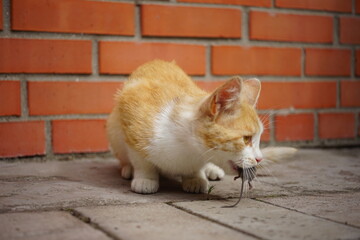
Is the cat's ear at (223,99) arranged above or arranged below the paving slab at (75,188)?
above

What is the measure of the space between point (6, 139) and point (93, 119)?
405mm

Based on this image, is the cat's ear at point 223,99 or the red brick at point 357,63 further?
the red brick at point 357,63

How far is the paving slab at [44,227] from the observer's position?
1254 millimetres

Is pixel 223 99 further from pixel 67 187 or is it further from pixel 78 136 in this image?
pixel 78 136

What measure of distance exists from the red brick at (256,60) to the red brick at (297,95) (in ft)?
0.24

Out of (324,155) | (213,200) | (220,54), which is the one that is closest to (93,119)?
(220,54)

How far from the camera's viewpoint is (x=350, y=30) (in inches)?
117

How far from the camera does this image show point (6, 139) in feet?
7.50

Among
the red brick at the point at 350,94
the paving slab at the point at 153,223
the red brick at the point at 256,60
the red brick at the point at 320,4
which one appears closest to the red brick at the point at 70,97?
the red brick at the point at 256,60

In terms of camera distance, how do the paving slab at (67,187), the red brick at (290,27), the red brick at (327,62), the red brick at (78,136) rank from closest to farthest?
the paving slab at (67,187), the red brick at (78,136), the red brick at (290,27), the red brick at (327,62)

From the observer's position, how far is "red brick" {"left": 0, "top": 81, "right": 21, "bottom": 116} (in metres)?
2.27

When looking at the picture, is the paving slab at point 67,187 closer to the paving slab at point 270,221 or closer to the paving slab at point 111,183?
the paving slab at point 111,183

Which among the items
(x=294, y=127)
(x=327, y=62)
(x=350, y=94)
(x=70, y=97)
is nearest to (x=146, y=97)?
(x=70, y=97)

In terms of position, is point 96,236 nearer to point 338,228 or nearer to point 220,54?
point 338,228
